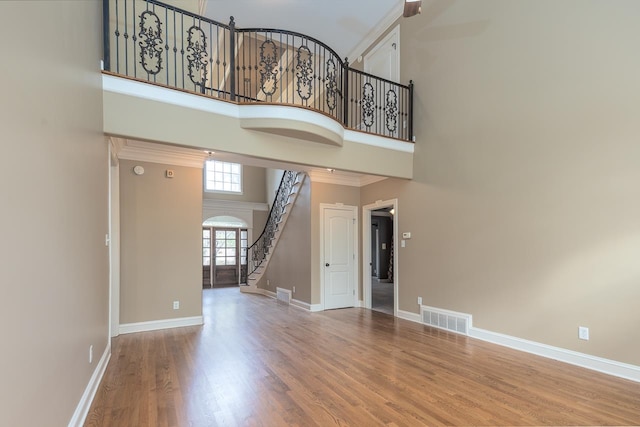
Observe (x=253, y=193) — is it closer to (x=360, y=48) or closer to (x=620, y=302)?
(x=360, y=48)

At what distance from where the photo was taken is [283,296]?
754 centimetres

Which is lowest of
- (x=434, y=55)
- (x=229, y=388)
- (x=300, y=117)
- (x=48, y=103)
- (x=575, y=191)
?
(x=229, y=388)

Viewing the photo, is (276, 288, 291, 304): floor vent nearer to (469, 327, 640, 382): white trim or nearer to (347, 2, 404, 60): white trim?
(469, 327, 640, 382): white trim

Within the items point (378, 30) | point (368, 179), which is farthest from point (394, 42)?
point (368, 179)

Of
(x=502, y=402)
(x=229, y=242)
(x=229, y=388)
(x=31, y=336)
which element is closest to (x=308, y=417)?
(x=229, y=388)

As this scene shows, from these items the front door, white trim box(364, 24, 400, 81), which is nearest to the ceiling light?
white trim box(364, 24, 400, 81)

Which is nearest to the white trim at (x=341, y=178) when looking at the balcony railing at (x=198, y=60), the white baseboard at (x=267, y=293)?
the balcony railing at (x=198, y=60)

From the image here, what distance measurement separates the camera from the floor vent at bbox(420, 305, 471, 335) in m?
4.71

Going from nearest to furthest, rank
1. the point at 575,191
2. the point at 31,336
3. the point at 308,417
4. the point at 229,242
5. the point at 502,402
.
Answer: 1. the point at 31,336
2. the point at 308,417
3. the point at 502,402
4. the point at 575,191
5. the point at 229,242

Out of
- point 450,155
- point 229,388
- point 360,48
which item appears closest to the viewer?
point 229,388

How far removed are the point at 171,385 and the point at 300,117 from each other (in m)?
3.35

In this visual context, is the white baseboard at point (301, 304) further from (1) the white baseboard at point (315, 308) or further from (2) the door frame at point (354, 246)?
(2) the door frame at point (354, 246)

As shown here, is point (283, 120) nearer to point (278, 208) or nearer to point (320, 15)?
point (320, 15)

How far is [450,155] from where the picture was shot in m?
5.06
